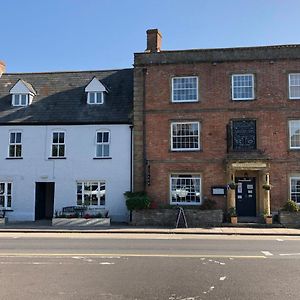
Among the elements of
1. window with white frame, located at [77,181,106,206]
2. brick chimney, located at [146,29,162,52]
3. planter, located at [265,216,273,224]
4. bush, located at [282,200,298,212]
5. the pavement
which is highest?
brick chimney, located at [146,29,162,52]

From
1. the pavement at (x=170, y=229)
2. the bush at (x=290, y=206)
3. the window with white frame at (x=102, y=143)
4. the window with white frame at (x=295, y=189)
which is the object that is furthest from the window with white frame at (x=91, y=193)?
the window with white frame at (x=295, y=189)

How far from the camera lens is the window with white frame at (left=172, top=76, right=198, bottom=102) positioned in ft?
82.3

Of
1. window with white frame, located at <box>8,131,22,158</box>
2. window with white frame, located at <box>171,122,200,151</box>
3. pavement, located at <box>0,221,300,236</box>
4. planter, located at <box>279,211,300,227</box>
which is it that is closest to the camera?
pavement, located at <box>0,221,300,236</box>

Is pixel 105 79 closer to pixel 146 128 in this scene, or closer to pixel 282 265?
pixel 146 128

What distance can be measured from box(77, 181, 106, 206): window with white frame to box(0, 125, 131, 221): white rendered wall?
0.30 meters

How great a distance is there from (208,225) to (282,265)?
12135 mm

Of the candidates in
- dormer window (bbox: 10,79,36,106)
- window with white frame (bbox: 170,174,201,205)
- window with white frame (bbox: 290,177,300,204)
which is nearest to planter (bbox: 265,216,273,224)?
window with white frame (bbox: 290,177,300,204)

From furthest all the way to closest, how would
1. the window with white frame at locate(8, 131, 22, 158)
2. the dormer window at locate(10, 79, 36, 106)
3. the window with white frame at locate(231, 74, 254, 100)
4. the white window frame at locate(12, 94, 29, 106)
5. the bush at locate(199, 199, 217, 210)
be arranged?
the white window frame at locate(12, 94, 29, 106), the dormer window at locate(10, 79, 36, 106), the window with white frame at locate(8, 131, 22, 158), the window with white frame at locate(231, 74, 254, 100), the bush at locate(199, 199, 217, 210)

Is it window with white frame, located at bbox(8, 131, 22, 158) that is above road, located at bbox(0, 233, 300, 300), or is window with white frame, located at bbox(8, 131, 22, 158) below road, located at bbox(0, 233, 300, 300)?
above

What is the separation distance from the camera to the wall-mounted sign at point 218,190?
945 inches

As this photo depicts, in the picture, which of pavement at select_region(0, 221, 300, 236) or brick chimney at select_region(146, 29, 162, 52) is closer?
pavement at select_region(0, 221, 300, 236)

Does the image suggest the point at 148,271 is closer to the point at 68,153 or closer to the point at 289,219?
the point at 289,219

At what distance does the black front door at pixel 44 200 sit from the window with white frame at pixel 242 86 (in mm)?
12710

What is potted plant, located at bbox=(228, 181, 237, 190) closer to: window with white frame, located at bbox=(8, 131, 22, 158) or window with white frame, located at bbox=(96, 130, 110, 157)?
window with white frame, located at bbox=(96, 130, 110, 157)
